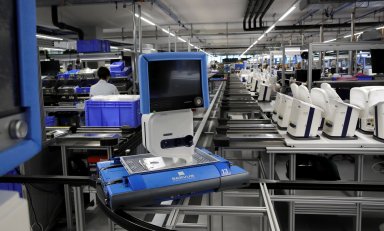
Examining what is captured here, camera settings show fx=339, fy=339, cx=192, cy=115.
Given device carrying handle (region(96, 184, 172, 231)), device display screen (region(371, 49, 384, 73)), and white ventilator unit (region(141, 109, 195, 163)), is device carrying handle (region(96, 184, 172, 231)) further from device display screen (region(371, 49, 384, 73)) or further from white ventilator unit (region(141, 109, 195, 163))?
device display screen (region(371, 49, 384, 73))

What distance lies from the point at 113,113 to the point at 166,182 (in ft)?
8.69

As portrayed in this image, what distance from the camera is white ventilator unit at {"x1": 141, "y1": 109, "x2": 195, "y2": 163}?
→ 5.16 ft

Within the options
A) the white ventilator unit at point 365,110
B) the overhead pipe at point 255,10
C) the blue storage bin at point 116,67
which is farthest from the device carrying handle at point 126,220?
the overhead pipe at point 255,10

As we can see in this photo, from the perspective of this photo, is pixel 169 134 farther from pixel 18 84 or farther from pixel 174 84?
pixel 18 84

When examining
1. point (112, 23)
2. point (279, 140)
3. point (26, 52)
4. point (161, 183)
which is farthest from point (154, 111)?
point (112, 23)

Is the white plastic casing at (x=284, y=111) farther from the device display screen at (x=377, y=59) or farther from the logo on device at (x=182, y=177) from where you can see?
the device display screen at (x=377, y=59)

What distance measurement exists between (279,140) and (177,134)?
2.04 m

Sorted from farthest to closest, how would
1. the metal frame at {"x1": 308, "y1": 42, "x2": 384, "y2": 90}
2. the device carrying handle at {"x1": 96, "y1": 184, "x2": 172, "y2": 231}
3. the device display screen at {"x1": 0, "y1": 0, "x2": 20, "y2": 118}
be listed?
the metal frame at {"x1": 308, "y1": 42, "x2": 384, "y2": 90} → the device carrying handle at {"x1": 96, "y1": 184, "x2": 172, "y2": 231} → the device display screen at {"x1": 0, "y1": 0, "x2": 20, "y2": 118}

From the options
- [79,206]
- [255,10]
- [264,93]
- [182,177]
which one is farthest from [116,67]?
[182,177]

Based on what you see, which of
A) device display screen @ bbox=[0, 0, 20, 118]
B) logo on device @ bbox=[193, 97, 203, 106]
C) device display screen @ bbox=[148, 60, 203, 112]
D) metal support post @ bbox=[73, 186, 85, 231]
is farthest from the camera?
metal support post @ bbox=[73, 186, 85, 231]

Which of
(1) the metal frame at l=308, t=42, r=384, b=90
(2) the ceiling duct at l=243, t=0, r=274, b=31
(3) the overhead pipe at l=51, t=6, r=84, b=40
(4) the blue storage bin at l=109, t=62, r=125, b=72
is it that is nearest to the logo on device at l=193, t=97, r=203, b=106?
(1) the metal frame at l=308, t=42, r=384, b=90

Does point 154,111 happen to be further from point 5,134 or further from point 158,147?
point 5,134

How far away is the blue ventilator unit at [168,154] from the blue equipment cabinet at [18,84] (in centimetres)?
67

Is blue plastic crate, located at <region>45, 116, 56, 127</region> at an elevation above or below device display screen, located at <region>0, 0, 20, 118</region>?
below
